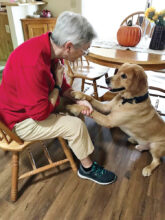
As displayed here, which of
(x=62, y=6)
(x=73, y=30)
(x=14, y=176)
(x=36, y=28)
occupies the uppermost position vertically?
(x=62, y=6)

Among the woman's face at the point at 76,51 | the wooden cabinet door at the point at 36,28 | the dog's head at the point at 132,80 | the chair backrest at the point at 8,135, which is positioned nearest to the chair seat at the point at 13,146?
the chair backrest at the point at 8,135

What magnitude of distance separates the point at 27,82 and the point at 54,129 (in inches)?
13.3

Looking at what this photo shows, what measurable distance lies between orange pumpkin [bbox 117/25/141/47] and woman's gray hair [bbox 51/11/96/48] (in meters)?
0.79

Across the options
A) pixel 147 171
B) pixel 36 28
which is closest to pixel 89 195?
pixel 147 171

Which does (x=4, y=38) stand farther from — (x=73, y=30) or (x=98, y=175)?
(x=98, y=175)

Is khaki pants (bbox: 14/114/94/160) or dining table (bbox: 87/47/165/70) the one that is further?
dining table (bbox: 87/47/165/70)

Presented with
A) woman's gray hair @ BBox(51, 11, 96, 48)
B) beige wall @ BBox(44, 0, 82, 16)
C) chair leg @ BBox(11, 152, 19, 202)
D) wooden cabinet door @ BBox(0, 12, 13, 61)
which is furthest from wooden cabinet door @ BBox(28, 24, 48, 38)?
chair leg @ BBox(11, 152, 19, 202)

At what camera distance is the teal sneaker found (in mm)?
1290

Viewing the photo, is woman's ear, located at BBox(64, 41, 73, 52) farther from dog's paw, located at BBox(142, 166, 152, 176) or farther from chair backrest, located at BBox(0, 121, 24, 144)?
dog's paw, located at BBox(142, 166, 152, 176)

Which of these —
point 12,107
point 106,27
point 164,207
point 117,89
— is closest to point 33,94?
point 12,107

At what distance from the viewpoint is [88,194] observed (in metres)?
1.23

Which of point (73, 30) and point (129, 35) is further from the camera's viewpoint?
point (129, 35)

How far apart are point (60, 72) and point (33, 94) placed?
13.0 inches

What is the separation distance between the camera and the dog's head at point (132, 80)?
112 centimetres
